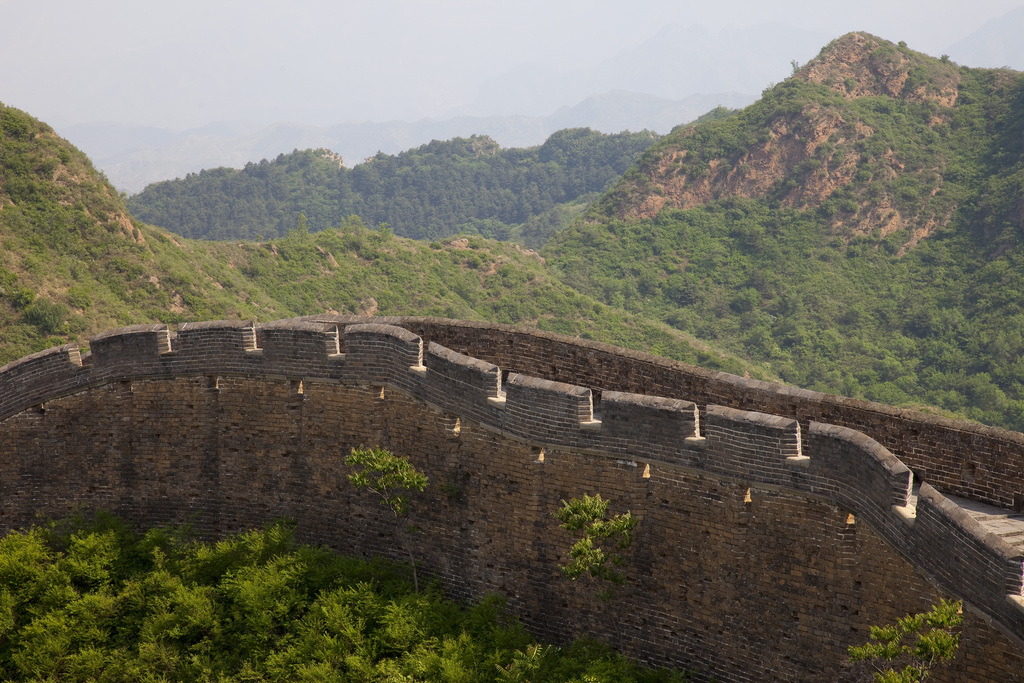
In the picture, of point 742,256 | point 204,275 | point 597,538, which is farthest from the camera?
point 742,256

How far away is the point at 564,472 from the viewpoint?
8.12 m

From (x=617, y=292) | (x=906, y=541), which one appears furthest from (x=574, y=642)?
(x=617, y=292)

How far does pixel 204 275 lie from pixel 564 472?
96.5 ft

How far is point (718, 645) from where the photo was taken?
7.43 meters

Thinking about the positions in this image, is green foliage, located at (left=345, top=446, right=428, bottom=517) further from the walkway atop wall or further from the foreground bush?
the walkway atop wall

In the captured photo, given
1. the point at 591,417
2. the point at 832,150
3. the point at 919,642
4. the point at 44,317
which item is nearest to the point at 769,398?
the point at 591,417

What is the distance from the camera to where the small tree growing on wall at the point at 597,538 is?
296 inches

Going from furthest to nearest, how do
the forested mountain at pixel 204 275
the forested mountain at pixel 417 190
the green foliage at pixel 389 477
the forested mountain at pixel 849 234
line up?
1. the forested mountain at pixel 417 190
2. the forested mountain at pixel 849 234
3. the forested mountain at pixel 204 275
4. the green foliage at pixel 389 477

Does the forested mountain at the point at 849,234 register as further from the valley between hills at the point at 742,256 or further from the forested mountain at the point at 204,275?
the forested mountain at the point at 204,275

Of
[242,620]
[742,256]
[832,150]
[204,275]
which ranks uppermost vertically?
[832,150]

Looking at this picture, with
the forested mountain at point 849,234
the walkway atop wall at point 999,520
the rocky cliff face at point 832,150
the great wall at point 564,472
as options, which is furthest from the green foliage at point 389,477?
the rocky cliff face at point 832,150

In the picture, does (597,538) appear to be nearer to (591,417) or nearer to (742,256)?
(591,417)

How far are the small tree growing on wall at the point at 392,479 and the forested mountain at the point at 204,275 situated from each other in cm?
1835

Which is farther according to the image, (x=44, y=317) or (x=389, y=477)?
(x=44, y=317)
